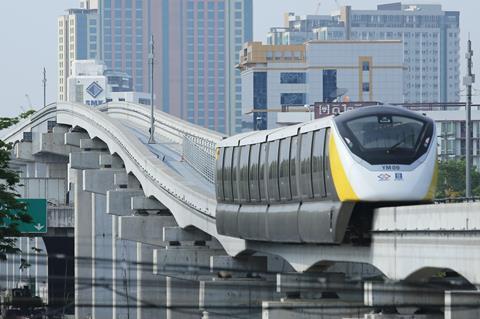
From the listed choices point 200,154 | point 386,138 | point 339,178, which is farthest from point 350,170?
Answer: point 200,154

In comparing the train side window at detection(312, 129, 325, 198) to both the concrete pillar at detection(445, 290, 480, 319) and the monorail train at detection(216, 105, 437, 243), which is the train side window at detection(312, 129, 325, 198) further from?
the concrete pillar at detection(445, 290, 480, 319)

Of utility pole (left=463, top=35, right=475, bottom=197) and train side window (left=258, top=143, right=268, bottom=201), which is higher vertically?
utility pole (left=463, top=35, right=475, bottom=197)

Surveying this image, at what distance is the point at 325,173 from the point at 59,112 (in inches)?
3102

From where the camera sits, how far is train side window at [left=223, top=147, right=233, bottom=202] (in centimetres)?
6756

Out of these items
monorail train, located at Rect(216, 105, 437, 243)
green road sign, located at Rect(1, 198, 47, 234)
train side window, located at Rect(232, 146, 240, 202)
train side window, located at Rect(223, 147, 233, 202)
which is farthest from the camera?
green road sign, located at Rect(1, 198, 47, 234)

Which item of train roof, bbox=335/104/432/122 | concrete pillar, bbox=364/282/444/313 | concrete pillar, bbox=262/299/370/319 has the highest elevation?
train roof, bbox=335/104/432/122

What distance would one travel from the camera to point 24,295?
97625 millimetres

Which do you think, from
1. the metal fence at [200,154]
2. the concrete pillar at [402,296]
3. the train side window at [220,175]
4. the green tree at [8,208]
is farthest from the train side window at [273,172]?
the metal fence at [200,154]

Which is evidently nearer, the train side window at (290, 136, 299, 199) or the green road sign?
the train side window at (290, 136, 299, 199)

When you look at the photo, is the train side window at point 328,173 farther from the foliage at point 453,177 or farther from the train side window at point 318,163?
the foliage at point 453,177

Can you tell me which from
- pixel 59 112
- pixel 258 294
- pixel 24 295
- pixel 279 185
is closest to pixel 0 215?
pixel 279 185

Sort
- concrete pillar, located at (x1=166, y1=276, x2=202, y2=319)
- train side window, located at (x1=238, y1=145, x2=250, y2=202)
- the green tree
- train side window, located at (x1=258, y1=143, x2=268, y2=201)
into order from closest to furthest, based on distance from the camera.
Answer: the green tree < train side window, located at (x1=258, y1=143, x2=268, y2=201) < train side window, located at (x1=238, y1=145, x2=250, y2=202) < concrete pillar, located at (x1=166, y1=276, x2=202, y2=319)

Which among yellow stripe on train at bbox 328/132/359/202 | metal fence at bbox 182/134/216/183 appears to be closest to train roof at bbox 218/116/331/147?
yellow stripe on train at bbox 328/132/359/202

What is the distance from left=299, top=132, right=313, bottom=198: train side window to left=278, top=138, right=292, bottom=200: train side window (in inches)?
64.0
